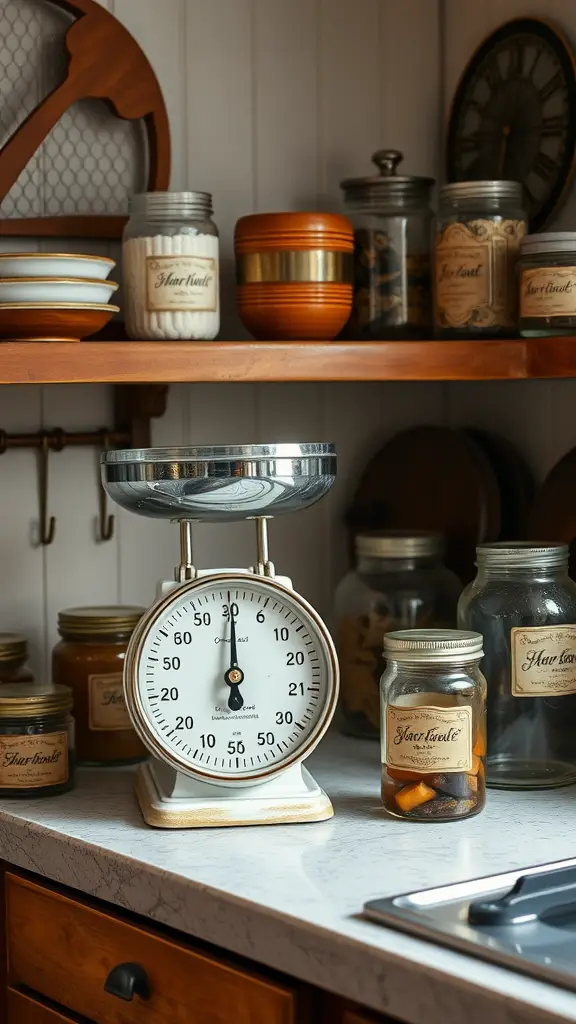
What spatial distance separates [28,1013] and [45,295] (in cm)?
74

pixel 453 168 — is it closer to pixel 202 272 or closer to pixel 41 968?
pixel 202 272

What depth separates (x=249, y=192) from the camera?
1.89 meters

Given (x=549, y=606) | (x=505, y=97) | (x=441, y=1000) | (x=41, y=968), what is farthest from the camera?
(x=505, y=97)

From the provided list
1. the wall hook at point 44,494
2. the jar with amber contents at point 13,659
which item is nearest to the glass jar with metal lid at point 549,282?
the wall hook at point 44,494

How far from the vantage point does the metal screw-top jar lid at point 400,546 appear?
1.77m

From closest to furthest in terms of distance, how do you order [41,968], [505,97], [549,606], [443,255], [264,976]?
[264,976]
[41,968]
[549,606]
[443,255]
[505,97]

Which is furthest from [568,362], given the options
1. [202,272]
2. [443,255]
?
[202,272]

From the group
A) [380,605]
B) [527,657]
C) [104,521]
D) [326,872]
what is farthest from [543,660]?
[104,521]

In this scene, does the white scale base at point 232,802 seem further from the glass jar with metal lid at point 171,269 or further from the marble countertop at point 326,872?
the glass jar with metal lid at point 171,269

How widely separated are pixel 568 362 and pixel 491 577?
263 mm

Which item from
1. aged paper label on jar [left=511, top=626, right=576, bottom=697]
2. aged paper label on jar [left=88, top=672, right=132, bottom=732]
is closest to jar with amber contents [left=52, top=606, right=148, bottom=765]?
aged paper label on jar [left=88, top=672, right=132, bottom=732]

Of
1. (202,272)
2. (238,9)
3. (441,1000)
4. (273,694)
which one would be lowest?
(441,1000)

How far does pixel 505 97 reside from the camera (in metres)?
1.85

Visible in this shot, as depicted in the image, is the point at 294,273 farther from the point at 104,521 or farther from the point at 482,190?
the point at 104,521
